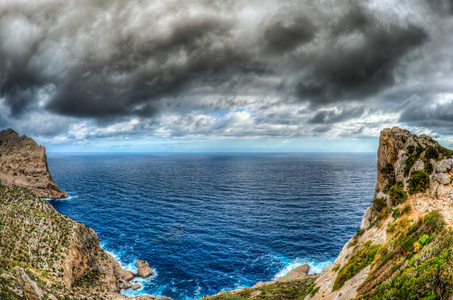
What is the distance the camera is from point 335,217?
90375 mm

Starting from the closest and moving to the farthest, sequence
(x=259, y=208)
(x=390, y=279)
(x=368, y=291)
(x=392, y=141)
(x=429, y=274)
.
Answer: (x=429, y=274) → (x=390, y=279) → (x=368, y=291) → (x=392, y=141) → (x=259, y=208)

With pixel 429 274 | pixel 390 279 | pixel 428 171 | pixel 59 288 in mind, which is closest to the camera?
pixel 429 274

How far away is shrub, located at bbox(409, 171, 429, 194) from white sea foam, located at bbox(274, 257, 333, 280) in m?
38.8

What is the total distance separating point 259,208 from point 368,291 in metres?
87.9

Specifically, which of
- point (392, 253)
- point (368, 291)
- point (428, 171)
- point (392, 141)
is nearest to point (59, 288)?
point (368, 291)

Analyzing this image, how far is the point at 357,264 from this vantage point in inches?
1015

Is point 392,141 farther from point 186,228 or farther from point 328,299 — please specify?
point 186,228

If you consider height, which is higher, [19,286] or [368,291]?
[368,291]

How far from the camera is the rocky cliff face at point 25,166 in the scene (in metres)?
126

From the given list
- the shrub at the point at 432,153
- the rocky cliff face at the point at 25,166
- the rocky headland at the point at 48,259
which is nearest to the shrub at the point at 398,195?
the shrub at the point at 432,153

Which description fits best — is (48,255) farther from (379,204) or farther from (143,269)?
(379,204)

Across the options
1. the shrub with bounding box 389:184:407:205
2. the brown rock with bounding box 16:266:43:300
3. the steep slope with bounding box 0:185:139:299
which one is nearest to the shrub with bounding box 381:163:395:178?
the shrub with bounding box 389:184:407:205

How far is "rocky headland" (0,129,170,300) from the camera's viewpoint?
1586 inches

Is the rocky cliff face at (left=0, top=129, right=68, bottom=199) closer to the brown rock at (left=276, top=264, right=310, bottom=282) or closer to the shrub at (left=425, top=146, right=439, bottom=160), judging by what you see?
the brown rock at (left=276, top=264, right=310, bottom=282)
